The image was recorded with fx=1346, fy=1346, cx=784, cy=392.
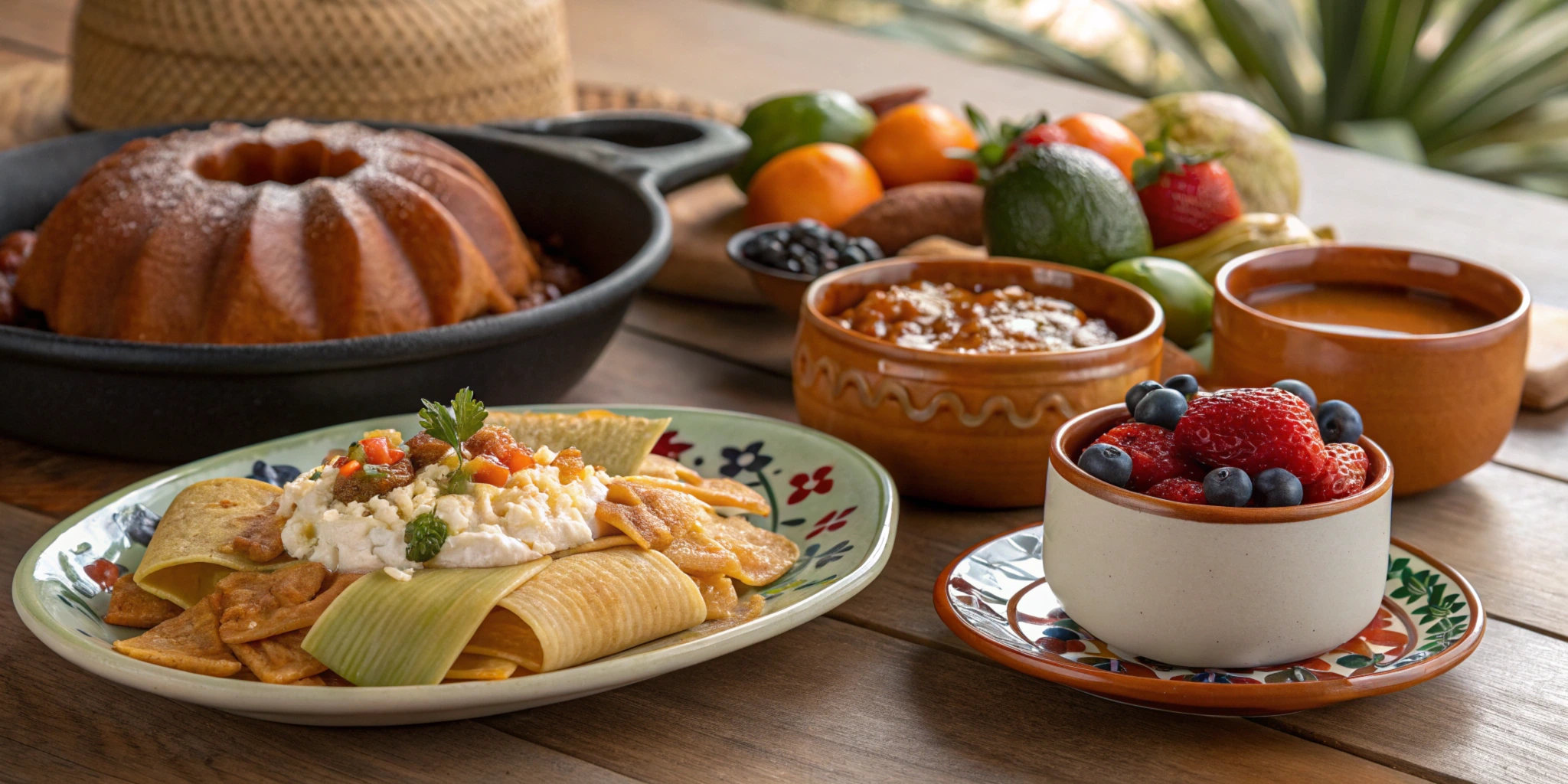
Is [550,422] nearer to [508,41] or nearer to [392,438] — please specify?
[392,438]

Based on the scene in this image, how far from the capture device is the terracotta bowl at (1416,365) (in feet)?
3.99

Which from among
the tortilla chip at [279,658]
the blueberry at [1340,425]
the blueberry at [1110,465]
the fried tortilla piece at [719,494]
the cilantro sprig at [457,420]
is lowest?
the tortilla chip at [279,658]

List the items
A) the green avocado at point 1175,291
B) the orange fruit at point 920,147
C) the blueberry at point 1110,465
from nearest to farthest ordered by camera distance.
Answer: the blueberry at point 1110,465
the green avocado at point 1175,291
the orange fruit at point 920,147

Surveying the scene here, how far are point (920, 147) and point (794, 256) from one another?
0.41 meters

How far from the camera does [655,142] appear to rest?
73.3 inches

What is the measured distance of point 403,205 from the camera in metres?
1.42

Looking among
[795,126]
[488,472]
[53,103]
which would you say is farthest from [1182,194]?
[53,103]

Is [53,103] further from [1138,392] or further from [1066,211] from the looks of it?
[1138,392]

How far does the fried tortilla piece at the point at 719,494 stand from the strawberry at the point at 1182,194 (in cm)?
79

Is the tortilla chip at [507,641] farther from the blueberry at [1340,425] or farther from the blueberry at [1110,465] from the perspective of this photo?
the blueberry at [1340,425]

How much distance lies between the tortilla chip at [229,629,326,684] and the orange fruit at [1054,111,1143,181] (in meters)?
1.26

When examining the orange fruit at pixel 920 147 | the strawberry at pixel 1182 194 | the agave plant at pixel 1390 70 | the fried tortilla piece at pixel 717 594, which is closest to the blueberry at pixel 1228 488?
the fried tortilla piece at pixel 717 594

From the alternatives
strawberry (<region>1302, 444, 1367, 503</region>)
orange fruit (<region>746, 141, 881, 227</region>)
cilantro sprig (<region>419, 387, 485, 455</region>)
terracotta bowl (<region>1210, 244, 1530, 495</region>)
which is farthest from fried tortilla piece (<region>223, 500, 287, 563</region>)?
orange fruit (<region>746, 141, 881, 227</region>)

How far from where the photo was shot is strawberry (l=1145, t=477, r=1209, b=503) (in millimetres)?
913
